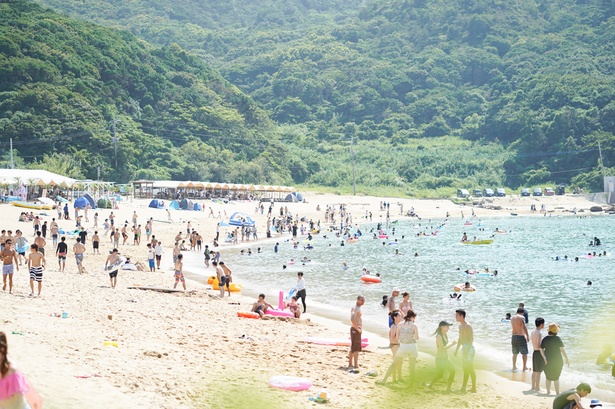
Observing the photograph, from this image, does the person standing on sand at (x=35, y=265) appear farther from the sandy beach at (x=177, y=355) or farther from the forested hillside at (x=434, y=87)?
the forested hillside at (x=434, y=87)

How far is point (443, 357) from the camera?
11.1 meters

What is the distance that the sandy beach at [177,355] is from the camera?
30.1 feet

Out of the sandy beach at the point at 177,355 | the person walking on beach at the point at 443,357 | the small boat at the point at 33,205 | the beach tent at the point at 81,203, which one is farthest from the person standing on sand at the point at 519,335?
the beach tent at the point at 81,203

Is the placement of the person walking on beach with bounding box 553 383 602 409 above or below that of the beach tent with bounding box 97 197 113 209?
below

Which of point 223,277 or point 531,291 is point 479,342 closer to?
point 223,277

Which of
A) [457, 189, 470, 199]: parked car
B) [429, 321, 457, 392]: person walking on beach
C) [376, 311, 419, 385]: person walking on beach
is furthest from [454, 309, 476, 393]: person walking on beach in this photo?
[457, 189, 470, 199]: parked car

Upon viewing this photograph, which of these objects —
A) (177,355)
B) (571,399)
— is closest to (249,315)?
(177,355)

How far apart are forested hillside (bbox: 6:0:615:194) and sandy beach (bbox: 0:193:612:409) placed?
7429 cm

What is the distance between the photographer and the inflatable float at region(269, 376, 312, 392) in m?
10.2

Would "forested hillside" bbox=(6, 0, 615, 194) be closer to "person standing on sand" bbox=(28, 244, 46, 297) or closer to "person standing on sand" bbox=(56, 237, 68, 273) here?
"person standing on sand" bbox=(56, 237, 68, 273)

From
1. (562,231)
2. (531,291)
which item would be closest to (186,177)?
(562,231)

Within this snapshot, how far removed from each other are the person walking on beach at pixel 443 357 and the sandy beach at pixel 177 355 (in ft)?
0.97

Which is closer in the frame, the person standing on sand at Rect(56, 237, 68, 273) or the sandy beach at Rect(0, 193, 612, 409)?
the sandy beach at Rect(0, 193, 612, 409)

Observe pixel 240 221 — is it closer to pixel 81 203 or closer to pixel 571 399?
pixel 81 203
